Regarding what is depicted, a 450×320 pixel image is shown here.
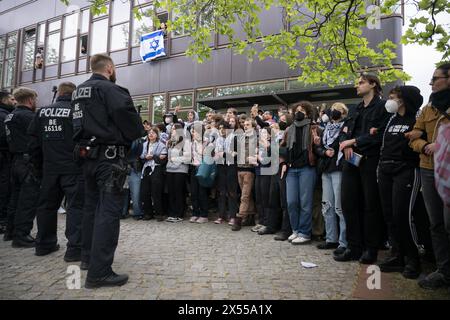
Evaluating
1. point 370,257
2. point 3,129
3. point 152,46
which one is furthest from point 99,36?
point 370,257

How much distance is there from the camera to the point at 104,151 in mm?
3543

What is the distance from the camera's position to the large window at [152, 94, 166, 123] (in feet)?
50.4

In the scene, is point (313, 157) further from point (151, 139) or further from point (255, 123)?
point (151, 139)

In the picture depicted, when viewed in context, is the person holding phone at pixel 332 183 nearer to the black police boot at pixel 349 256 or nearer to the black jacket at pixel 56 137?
the black police boot at pixel 349 256

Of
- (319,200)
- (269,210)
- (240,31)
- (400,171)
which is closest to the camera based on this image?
(400,171)

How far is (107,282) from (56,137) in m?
2.27

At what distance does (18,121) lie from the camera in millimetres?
5402

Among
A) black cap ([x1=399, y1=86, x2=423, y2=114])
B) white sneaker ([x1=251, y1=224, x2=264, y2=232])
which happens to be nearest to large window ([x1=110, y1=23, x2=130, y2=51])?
white sneaker ([x1=251, y1=224, x2=264, y2=232])

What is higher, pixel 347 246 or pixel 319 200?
pixel 319 200

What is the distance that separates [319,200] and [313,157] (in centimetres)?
85

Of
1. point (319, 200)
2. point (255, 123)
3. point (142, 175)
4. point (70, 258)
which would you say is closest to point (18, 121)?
point (70, 258)

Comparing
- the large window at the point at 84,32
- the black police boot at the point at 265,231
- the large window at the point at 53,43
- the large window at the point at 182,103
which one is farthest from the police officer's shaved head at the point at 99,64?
the large window at the point at 53,43

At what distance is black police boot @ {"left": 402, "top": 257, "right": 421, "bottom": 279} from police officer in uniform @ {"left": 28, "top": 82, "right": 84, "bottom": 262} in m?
3.99

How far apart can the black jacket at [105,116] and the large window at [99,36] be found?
1546 centimetres
